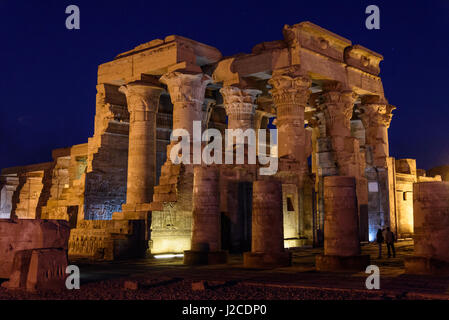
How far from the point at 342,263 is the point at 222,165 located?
8.63 meters

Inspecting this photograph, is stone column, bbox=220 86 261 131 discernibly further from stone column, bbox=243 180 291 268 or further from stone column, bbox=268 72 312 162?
stone column, bbox=243 180 291 268

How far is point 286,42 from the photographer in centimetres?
2286

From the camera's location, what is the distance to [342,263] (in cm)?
1336

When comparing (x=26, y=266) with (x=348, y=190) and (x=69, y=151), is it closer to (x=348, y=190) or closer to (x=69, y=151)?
(x=348, y=190)

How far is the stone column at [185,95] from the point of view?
71.9 feet

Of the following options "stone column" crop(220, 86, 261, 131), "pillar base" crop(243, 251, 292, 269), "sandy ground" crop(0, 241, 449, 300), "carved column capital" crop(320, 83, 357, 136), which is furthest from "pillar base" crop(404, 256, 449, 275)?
"carved column capital" crop(320, 83, 357, 136)

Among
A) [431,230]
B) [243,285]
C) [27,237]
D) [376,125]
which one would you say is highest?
[376,125]

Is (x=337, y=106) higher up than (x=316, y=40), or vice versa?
(x=316, y=40)

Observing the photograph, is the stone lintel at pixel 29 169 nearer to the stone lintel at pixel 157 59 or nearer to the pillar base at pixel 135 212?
the stone lintel at pixel 157 59

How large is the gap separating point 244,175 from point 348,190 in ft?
24.6

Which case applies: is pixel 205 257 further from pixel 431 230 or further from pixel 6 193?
pixel 6 193

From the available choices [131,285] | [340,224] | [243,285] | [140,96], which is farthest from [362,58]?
[131,285]

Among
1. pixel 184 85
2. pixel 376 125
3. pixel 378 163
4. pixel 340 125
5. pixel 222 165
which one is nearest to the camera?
pixel 222 165

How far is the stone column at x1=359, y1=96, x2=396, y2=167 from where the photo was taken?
91.0 feet
